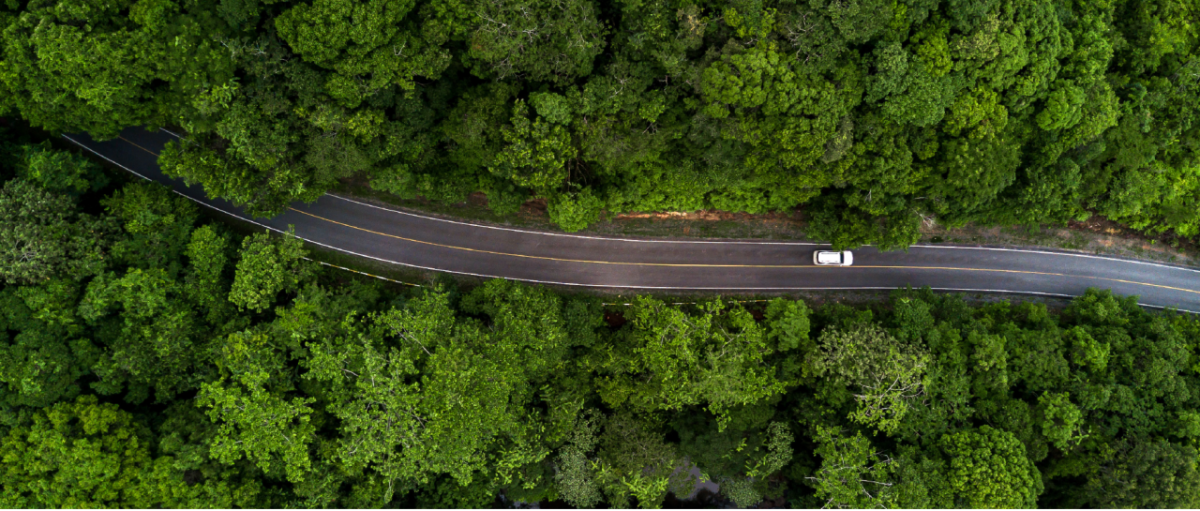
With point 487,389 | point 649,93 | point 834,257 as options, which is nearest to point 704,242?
point 834,257

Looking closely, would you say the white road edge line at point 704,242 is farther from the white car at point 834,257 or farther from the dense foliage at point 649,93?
the dense foliage at point 649,93

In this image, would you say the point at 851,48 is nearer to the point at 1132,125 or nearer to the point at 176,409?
the point at 1132,125

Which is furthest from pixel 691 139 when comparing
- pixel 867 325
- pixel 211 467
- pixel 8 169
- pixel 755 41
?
pixel 8 169

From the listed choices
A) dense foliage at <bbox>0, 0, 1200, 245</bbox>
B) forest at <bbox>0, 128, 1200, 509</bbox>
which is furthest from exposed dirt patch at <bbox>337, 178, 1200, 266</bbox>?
forest at <bbox>0, 128, 1200, 509</bbox>

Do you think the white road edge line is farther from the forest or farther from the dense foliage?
the forest

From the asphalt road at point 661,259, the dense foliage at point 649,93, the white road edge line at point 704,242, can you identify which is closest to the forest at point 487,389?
the asphalt road at point 661,259
